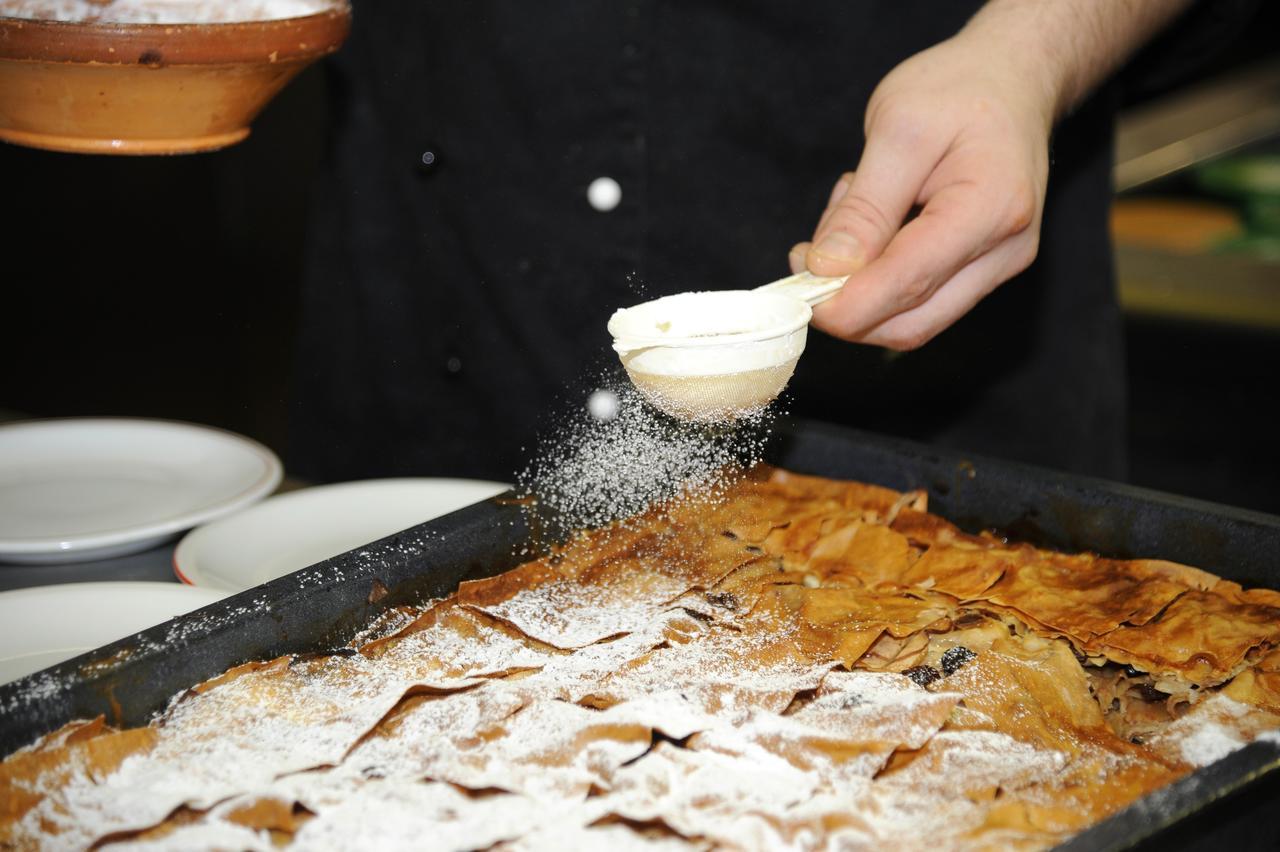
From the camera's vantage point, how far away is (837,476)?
64.8 inches

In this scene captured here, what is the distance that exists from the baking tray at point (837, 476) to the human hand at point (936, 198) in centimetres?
19

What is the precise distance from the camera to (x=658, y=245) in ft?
6.24

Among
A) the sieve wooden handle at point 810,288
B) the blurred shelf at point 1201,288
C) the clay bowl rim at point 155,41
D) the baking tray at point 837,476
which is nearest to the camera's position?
the baking tray at point 837,476

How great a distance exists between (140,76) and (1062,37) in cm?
109

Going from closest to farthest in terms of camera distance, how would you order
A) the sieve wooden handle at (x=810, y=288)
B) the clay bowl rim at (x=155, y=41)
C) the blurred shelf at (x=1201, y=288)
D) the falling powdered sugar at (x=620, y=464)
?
1. the clay bowl rim at (x=155, y=41)
2. the sieve wooden handle at (x=810, y=288)
3. the falling powdered sugar at (x=620, y=464)
4. the blurred shelf at (x=1201, y=288)

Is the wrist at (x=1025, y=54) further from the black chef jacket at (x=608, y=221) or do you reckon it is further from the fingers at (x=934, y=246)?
the black chef jacket at (x=608, y=221)

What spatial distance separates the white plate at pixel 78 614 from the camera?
1.29m

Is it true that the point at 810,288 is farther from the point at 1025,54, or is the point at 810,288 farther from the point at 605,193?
the point at 605,193

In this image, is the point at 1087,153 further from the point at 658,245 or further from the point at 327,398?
the point at 327,398

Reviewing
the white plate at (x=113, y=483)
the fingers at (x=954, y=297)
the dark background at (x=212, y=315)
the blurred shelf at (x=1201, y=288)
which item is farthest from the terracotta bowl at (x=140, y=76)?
the blurred shelf at (x=1201, y=288)

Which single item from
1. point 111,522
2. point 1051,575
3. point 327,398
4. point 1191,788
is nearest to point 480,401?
point 327,398

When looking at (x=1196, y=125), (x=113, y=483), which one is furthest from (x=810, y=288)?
(x=1196, y=125)

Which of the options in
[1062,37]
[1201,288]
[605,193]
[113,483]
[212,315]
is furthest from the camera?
[212,315]

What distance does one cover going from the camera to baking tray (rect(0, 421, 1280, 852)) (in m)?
0.91
